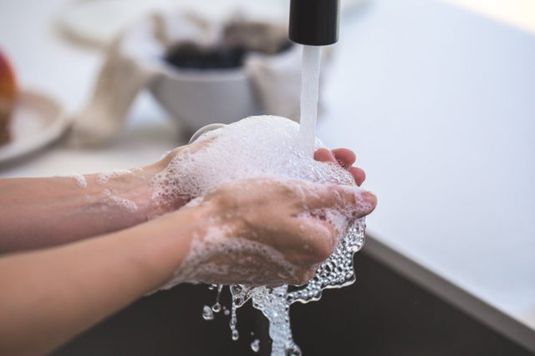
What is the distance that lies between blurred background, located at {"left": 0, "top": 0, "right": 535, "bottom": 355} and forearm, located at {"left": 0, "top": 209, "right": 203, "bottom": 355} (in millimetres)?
326

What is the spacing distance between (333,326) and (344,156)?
9.8 inches

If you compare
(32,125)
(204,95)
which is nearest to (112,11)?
(32,125)

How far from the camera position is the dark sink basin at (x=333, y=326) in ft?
2.35

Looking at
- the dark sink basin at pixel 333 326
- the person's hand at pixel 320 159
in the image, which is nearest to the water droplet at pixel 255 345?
the dark sink basin at pixel 333 326

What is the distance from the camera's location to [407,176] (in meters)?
0.91

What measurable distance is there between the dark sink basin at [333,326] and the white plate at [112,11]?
535 mm

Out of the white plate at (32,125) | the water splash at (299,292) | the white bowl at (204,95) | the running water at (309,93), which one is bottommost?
the white plate at (32,125)

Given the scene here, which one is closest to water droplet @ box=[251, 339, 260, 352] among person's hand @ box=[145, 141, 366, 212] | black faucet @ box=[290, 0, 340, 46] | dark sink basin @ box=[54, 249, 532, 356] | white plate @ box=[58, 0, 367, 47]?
dark sink basin @ box=[54, 249, 532, 356]

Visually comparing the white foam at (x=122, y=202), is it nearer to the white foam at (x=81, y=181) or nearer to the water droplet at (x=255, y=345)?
the white foam at (x=81, y=181)

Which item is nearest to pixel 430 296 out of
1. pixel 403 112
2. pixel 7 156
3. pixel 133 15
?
pixel 403 112

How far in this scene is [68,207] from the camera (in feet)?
1.96

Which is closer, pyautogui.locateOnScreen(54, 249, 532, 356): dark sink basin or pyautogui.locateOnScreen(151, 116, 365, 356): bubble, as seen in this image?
pyautogui.locateOnScreen(151, 116, 365, 356): bubble

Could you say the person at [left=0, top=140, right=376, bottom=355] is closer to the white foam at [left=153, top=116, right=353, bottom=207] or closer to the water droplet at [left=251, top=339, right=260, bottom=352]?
the white foam at [left=153, top=116, right=353, bottom=207]

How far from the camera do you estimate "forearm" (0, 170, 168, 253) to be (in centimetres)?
58
